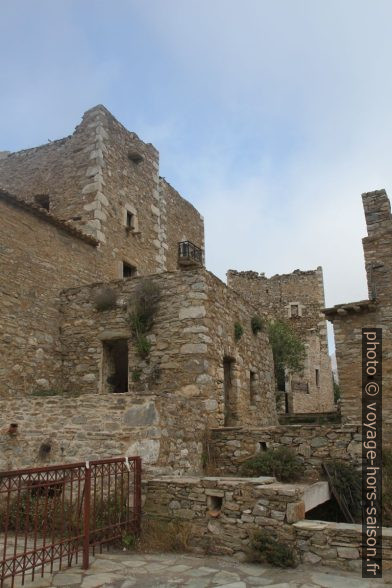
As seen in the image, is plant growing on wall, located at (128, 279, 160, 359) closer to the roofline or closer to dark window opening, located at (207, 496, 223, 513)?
the roofline

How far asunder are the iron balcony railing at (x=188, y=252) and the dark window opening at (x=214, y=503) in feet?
38.4

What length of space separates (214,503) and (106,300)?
5940 mm

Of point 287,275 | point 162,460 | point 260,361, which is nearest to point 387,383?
point 260,361

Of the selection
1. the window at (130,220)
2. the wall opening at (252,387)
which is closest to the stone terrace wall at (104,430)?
the wall opening at (252,387)

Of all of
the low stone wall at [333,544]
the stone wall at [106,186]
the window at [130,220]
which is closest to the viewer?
the low stone wall at [333,544]

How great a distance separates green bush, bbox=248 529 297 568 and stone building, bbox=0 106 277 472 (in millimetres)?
2157

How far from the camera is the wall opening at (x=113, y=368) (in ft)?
36.2

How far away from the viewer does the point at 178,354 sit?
991cm

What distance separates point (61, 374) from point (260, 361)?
217 inches

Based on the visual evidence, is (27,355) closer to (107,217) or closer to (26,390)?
(26,390)

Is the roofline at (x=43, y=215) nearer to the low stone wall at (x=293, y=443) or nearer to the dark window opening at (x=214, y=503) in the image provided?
the low stone wall at (x=293, y=443)

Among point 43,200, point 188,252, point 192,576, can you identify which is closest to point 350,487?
point 192,576

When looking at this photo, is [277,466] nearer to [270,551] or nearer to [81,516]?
[270,551]

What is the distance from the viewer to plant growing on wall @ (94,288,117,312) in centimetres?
1108
